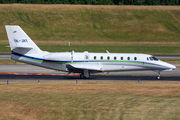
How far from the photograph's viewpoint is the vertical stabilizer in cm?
3031

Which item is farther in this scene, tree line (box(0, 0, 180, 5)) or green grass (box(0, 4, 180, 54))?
tree line (box(0, 0, 180, 5))

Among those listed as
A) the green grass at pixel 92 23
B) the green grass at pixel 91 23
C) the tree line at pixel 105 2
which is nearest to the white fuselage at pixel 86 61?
the green grass at pixel 92 23

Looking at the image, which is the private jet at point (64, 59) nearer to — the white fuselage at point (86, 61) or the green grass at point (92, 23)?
the white fuselage at point (86, 61)

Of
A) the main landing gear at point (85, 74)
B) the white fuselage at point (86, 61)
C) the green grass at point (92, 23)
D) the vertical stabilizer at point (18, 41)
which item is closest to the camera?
the vertical stabilizer at point (18, 41)

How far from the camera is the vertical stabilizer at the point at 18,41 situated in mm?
30312

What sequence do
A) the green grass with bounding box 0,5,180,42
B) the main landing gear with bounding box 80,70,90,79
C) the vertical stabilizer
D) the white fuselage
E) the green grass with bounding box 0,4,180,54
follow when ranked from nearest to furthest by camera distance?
the vertical stabilizer, the white fuselage, the main landing gear with bounding box 80,70,90,79, the green grass with bounding box 0,4,180,54, the green grass with bounding box 0,5,180,42

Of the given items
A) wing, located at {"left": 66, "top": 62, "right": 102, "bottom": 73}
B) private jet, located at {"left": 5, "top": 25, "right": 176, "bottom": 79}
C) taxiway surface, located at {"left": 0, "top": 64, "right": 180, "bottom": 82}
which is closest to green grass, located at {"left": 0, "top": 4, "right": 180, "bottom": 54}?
taxiway surface, located at {"left": 0, "top": 64, "right": 180, "bottom": 82}

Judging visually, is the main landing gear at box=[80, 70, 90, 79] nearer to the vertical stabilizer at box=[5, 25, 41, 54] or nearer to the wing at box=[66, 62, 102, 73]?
the wing at box=[66, 62, 102, 73]

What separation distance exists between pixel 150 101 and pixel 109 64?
12462mm

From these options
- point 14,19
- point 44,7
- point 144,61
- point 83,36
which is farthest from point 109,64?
point 44,7

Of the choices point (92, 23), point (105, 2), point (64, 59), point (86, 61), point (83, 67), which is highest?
point (105, 2)

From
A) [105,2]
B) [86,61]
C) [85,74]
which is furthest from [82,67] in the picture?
[105,2]

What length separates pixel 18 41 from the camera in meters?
30.4

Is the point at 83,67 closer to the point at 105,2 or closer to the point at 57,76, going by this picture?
the point at 57,76
